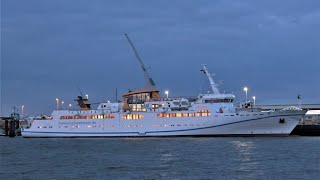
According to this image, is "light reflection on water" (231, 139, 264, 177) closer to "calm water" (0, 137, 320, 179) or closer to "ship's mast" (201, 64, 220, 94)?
"calm water" (0, 137, 320, 179)

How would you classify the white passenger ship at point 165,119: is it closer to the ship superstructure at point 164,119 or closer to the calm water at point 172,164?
the ship superstructure at point 164,119

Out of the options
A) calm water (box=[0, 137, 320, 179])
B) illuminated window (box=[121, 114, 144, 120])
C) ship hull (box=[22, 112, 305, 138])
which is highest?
illuminated window (box=[121, 114, 144, 120])

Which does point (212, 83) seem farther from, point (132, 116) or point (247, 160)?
point (247, 160)

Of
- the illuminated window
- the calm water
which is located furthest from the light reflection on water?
the illuminated window

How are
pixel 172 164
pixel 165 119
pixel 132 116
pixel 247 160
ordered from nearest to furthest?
pixel 172 164, pixel 247 160, pixel 165 119, pixel 132 116

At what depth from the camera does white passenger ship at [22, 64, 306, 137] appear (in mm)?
78562

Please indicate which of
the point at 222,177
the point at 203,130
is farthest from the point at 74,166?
the point at 203,130

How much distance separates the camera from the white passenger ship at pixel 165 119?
258 feet

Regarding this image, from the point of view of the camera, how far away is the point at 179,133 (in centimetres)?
8075

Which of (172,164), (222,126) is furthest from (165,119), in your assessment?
(172,164)

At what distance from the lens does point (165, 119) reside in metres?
81.8

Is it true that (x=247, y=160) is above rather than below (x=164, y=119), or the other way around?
below

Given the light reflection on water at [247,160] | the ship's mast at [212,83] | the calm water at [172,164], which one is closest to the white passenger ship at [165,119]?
the ship's mast at [212,83]

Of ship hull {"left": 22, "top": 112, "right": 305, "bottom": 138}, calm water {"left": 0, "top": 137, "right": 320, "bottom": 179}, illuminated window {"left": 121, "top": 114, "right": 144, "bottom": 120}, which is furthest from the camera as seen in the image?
illuminated window {"left": 121, "top": 114, "right": 144, "bottom": 120}
